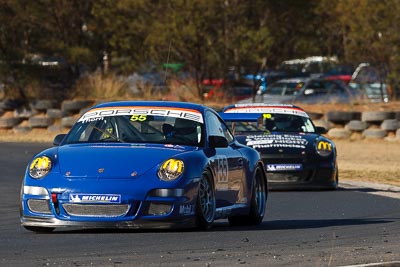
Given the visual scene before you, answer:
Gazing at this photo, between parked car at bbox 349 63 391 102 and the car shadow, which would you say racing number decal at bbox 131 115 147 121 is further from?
parked car at bbox 349 63 391 102

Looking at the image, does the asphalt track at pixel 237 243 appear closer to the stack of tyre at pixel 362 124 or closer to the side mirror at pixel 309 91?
the stack of tyre at pixel 362 124

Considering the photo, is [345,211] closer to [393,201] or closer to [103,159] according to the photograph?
[393,201]

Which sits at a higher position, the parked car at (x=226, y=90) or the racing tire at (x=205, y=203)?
the racing tire at (x=205, y=203)

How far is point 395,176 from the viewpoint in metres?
19.5

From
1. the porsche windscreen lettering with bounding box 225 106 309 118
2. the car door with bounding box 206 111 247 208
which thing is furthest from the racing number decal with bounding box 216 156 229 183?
the porsche windscreen lettering with bounding box 225 106 309 118

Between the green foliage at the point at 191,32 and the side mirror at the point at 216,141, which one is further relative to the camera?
the green foliage at the point at 191,32

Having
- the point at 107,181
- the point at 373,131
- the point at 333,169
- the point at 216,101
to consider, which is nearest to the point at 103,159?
the point at 107,181

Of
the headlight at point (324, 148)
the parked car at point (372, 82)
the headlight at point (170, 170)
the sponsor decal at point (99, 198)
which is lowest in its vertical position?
Result: the parked car at point (372, 82)

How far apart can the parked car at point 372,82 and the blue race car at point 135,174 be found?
20.6 meters

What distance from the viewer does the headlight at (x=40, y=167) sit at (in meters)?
9.81

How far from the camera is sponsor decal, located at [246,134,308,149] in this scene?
16.6 meters

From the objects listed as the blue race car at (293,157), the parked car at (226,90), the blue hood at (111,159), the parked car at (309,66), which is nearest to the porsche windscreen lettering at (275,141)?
the blue race car at (293,157)

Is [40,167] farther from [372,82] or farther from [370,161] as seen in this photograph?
[372,82]

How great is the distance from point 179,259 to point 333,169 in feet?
28.7
